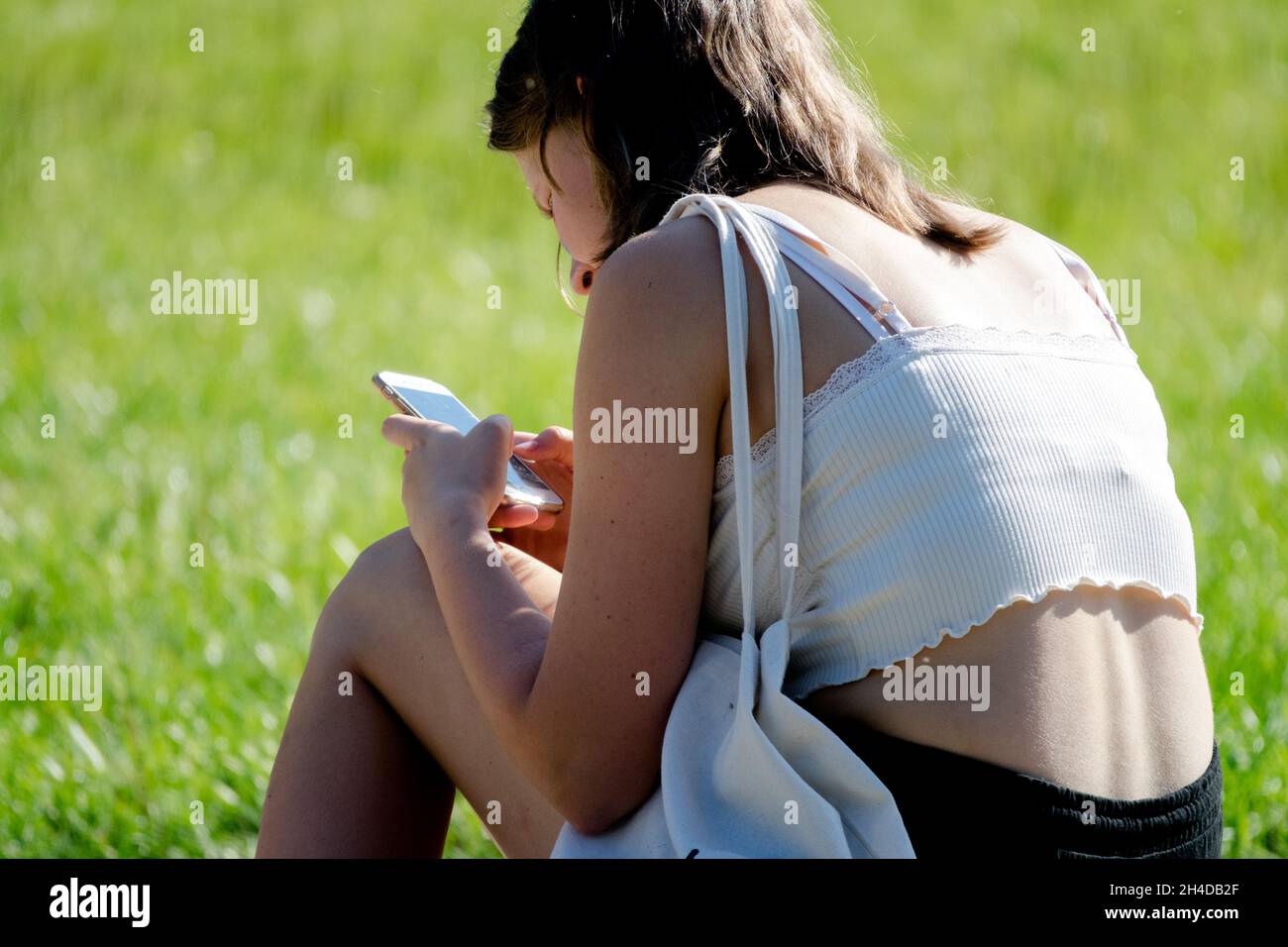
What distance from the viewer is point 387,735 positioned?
2.18 m

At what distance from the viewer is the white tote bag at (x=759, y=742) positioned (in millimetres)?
1685

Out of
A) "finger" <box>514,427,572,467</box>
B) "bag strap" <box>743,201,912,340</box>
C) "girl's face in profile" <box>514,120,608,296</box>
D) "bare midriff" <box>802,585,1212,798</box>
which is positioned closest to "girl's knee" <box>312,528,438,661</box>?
"finger" <box>514,427,572,467</box>

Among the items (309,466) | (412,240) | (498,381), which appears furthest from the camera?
(412,240)

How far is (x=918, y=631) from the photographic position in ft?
5.65

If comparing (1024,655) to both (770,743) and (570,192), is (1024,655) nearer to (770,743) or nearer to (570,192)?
(770,743)

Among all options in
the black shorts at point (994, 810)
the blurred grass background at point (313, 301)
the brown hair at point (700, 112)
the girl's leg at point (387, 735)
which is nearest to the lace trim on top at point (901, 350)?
the brown hair at point (700, 112)

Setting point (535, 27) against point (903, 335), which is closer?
point (903, 335)

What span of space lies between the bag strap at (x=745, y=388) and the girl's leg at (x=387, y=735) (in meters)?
0.48

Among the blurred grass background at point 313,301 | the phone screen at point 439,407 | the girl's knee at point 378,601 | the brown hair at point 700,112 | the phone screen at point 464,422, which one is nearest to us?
the brown hair at point 700,112

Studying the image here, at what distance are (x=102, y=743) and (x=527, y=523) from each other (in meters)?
1.72

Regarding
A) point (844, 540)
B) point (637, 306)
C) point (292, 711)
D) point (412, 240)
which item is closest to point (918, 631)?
point (844, 540)

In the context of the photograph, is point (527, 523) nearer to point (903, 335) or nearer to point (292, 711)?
point (292, 711)

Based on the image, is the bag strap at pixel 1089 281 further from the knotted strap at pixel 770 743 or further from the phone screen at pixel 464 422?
the phone screen at pixel 464 422
